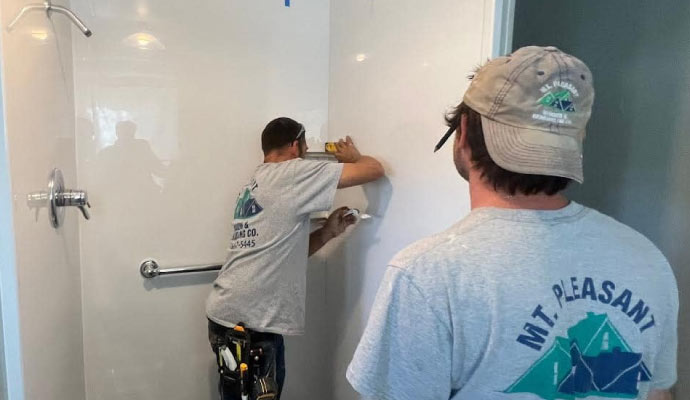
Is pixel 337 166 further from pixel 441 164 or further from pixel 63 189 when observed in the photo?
pixel 63 189

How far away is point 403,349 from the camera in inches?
27.6

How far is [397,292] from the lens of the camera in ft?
2.29

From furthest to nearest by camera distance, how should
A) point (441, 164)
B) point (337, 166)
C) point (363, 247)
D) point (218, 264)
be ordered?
1. point (218, 264)
2. point (363, 247)
3. point (337, 166)
4. point (441, 164)

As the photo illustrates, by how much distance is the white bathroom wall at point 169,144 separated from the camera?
173 centimetres

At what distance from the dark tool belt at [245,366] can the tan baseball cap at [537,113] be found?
4.02ft

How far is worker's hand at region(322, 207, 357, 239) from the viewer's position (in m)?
1.82

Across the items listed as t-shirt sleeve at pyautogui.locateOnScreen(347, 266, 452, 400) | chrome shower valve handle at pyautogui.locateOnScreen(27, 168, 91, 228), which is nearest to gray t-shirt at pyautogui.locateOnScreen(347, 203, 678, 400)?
t-shirt sleeve at pyautogui.locateOnScreen(347, 266, 452, 400)

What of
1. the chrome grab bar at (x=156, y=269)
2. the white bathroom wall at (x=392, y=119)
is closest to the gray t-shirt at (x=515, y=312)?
the white bathroom wall at (x=392, y=119)

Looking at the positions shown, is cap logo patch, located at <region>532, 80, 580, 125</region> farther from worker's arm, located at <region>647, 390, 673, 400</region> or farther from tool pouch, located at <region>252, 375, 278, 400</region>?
tool pouch, located at <region>252, 375, 278, 400</region>

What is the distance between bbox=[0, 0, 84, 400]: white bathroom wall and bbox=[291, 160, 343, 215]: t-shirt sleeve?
0.70 meters

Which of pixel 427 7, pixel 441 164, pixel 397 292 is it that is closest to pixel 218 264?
pixel 441 164

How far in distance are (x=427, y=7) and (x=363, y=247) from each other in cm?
82

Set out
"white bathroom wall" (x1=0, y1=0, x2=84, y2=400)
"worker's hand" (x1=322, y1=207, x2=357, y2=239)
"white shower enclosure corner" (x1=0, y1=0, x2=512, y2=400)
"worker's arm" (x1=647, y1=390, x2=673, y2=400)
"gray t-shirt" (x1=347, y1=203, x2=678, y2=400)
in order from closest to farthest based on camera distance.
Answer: "gray t-shirt" (x1=347, y1=203, x2=678, y2=400) < "worker's arm" (x1=647, y1=390, x2=673, y2=400) < "white bathroom wall" (x1=0, y1=0, x2=84, y2=400) < "white shower enclosure corner" (x1=0, y1=0, x2=512, y2=400) < "worker's hand" (x1=322, y1=207, x2=357, y2=239)

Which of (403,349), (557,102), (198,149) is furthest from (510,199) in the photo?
(198,149)
